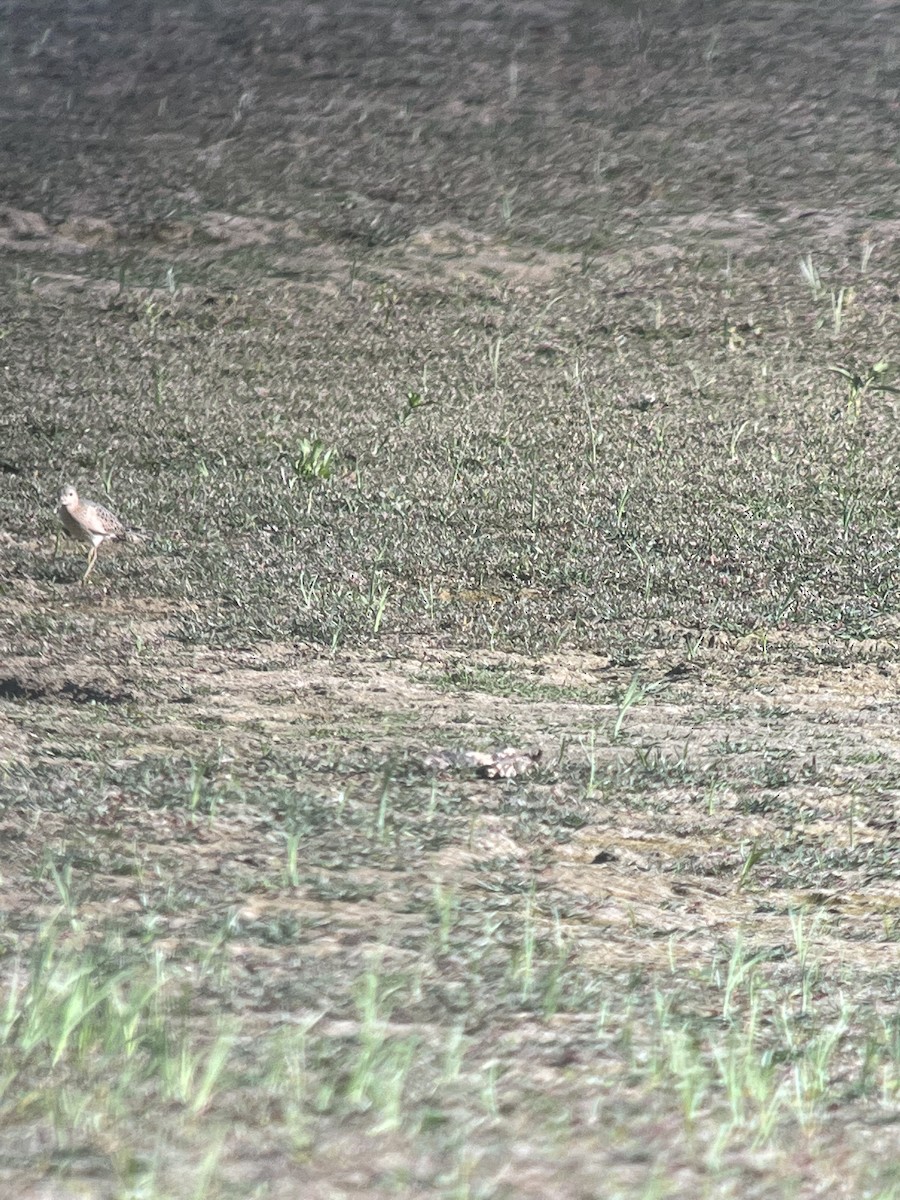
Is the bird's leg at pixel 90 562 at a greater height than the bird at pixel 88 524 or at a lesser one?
lesser

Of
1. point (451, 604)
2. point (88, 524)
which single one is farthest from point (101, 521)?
point (451, 604)

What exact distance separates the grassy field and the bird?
0.07 metres

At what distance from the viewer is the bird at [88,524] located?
2688mm

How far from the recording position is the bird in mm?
2688

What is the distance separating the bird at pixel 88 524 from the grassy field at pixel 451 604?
0.07 m

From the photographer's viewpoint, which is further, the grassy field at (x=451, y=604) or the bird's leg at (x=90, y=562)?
the bird's leg at (x=90, y=562)

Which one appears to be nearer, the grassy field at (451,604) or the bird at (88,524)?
the grassy field at (451,604)

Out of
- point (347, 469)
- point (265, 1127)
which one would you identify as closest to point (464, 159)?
point (347, 469)

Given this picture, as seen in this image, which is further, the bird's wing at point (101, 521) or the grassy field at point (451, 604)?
the bird's wing at point (101, 521)

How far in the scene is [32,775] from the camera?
5.68ft

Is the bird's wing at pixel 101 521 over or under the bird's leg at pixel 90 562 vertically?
over

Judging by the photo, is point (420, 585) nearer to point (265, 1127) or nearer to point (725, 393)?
point (725, 393)

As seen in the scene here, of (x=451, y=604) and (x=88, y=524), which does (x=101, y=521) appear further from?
(x=451, y=604)

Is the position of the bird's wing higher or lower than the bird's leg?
higher
